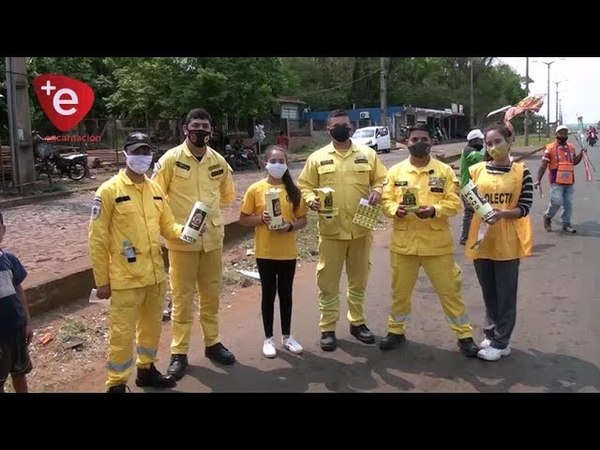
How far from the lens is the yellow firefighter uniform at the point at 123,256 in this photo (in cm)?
377

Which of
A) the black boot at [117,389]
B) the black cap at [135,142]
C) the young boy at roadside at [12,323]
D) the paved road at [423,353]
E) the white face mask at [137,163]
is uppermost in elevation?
the black cap at [135,142]

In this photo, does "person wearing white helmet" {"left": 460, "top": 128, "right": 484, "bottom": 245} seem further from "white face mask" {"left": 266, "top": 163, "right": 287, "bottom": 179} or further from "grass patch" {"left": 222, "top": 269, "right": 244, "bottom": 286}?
"white face mask" {"left": 266, "top": 163, "right": 287, "bottom": 179}

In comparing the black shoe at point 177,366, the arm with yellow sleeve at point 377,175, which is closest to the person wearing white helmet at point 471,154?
the arm with yellow sleeve at point 377,175

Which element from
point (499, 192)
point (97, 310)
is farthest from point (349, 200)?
point (97, 310)

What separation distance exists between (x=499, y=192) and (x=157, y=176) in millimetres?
2589

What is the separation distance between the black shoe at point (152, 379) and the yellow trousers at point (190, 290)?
0.32 metres

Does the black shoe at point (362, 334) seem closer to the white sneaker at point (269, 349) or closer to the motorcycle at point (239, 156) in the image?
the white sneaker at point (269, 349)

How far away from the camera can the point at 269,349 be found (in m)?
4.71

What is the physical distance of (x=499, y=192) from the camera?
4469 millimetres

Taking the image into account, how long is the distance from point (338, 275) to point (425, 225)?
856 mm

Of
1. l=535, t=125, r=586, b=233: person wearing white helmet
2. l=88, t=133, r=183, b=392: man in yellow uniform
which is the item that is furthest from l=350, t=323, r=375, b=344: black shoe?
l=535, t=125, r=586, b=233: person wearing white helmet

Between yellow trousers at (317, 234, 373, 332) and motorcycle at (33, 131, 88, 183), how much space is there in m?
12.7
